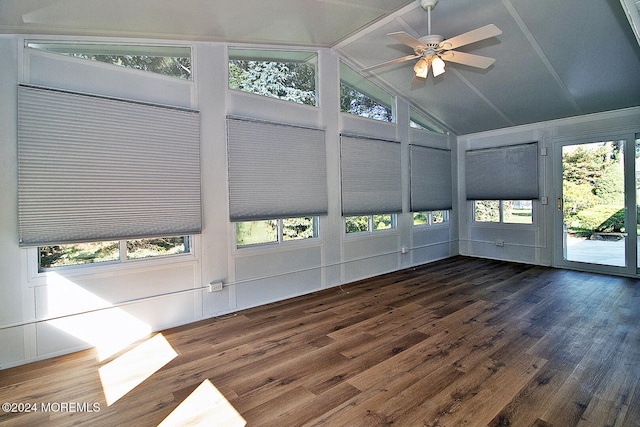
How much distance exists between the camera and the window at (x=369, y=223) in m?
5.21

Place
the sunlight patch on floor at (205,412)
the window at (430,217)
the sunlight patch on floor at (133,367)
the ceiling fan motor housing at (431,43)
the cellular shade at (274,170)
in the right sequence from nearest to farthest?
the sunlight patch on floor at (205,412), the sunlight patch on floor at (133,367), the ceiling fan motor housing at (431,43), the cellular shade at (274,170), the window at (430,217)

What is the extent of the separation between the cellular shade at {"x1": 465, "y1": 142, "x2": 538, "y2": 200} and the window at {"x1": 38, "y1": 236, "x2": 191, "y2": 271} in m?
5.92

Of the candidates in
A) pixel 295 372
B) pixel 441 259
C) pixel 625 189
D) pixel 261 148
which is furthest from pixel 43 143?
pixel 625 189

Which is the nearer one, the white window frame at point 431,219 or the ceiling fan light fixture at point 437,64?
the ceiling fan light fixture at point 437,64

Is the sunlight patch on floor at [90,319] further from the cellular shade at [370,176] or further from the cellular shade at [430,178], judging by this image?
the cellular shade at [430,178]

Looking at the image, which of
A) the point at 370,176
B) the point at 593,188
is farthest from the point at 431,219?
the point at 593,188

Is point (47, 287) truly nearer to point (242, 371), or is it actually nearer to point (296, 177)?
point (242, 371)

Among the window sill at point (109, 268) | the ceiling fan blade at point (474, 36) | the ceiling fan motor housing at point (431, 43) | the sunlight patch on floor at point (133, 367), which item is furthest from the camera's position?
the ceiling fan motor housing at point (431, 43)

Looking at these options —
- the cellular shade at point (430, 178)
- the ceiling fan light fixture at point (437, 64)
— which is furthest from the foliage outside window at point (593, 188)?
the ceiling fan light fixture at point (437, 64)

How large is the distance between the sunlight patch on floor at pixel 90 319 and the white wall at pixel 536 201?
6.55 meters

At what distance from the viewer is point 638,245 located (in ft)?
16.6

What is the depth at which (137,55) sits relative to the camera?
3.33 metres

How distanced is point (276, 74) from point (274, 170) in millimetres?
1361

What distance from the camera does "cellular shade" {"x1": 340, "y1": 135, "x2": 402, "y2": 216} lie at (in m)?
5.02
